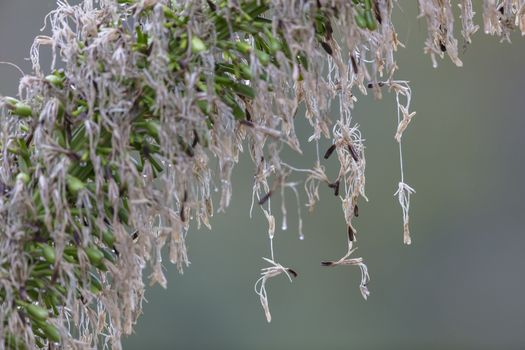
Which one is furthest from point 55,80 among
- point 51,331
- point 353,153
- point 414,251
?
point 414,251

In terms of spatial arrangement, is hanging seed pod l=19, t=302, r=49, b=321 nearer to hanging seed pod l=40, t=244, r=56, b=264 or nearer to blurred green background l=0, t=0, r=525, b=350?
hanging seed pod l=40, t=244, r=56, b=264

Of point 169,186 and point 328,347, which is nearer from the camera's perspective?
point 169,186

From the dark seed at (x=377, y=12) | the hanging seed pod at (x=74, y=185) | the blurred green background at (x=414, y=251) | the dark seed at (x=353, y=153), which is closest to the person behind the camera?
the hanging seed pod at (x=74, y=185)

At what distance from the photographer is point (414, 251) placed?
4.87 meters

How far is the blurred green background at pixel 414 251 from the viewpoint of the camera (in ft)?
15.2

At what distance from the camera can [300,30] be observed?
0.94m

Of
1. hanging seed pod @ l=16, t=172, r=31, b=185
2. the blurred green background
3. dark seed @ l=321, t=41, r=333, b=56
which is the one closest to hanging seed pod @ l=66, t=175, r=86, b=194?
hanging seed pod @ l=16, t=172, r=31, b=185

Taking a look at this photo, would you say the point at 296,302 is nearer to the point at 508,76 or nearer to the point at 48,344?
the point at 508,76

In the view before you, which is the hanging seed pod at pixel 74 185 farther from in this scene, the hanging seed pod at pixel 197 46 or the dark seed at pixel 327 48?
the dark seed at pixel 327 48

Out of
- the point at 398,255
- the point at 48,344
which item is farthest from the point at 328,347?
the point at 48,344

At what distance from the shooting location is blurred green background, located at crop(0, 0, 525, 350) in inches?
183

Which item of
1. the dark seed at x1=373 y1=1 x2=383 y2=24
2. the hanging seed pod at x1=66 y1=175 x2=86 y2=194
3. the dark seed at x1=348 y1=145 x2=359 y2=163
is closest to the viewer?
the hanging seed pod at x1=66 y1=175 x2=86 y2=194

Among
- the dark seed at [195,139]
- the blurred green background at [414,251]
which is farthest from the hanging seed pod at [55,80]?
the blurred green background at [414,251]

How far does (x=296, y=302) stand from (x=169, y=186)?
3.96 meters
